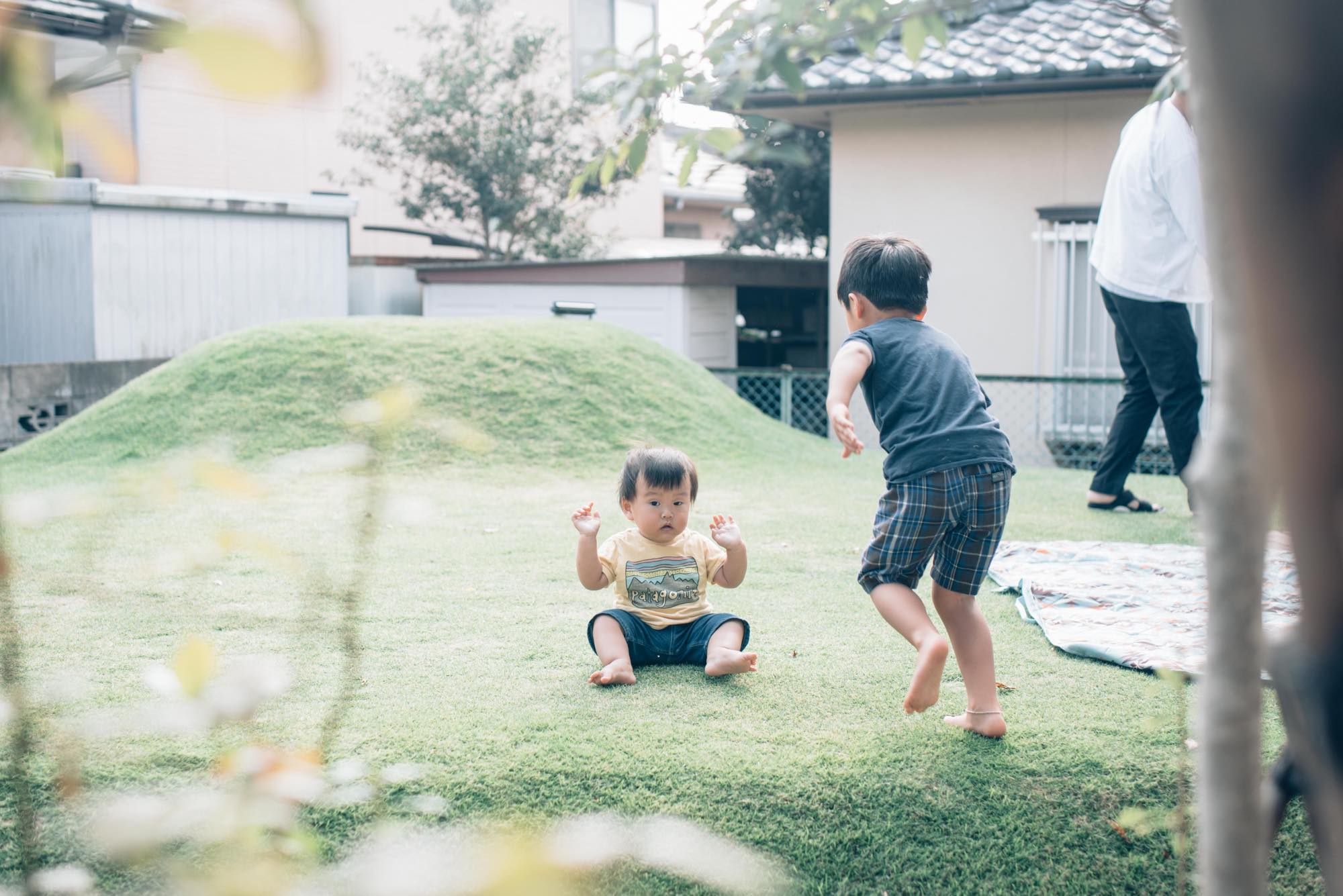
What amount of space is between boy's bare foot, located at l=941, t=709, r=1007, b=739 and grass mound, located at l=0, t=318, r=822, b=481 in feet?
14.0

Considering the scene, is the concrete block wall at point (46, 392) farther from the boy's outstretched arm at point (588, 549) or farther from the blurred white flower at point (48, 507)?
the blurred white flower at point (48, 507)

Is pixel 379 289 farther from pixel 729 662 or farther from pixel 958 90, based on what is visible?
pixel 729 662

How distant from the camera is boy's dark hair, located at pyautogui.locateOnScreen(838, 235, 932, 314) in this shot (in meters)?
2.86

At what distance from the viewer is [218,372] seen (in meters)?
7.39

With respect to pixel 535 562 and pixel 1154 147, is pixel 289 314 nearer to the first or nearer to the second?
pixel 535 562

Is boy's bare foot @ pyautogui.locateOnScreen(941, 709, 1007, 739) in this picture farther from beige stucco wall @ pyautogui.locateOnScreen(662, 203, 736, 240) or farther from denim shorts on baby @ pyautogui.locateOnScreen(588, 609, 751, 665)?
beige stucco wall @ pyautogui.locateOnScreen(662, 203, 736, 240)

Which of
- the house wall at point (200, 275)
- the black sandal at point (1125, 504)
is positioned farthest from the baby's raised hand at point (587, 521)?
the house wall at point (200, 275)

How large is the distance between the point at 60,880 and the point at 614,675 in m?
1.36

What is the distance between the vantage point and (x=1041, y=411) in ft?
29.5

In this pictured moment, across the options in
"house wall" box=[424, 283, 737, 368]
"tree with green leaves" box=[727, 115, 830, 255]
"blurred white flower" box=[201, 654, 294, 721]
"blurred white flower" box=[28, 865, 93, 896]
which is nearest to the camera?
"blurred white flower" box=[201, 654, 294, 721]

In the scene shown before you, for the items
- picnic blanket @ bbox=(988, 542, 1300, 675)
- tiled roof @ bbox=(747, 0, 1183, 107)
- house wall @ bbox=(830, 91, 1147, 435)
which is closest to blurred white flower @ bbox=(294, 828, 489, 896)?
picnic blanket @ bbox=(988, 542, 1300, 675)

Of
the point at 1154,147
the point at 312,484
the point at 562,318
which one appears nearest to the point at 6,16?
the point at 1154,147

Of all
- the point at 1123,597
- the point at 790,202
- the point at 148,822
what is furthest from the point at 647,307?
the point at 148,822

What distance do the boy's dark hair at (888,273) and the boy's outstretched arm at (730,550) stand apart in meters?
0.60
